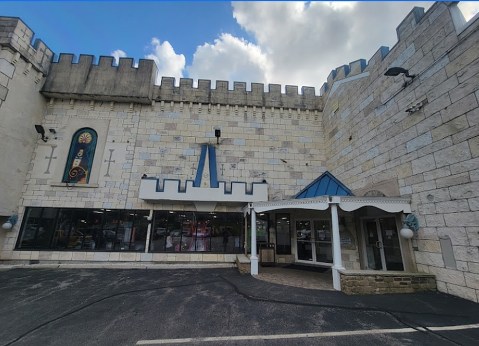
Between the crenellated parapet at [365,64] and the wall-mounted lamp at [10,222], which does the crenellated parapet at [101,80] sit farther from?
the crenellated parapet at [365,64]

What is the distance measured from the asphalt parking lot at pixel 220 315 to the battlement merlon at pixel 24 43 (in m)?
10.3

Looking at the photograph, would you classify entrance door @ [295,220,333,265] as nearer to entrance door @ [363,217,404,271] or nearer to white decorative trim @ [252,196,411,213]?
entrance door @ [363,217,404,271]

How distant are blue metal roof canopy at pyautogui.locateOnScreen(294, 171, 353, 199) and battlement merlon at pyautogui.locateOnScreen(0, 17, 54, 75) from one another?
1475 cm

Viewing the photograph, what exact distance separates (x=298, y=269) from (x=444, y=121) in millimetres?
7216

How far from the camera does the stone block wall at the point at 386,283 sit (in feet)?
19.7

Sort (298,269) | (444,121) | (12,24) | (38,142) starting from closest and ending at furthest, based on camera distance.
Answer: (444,121), (298,269), (12,24), (38,142)

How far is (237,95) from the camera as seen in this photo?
12.5 metres

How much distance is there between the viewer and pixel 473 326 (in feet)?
13.1

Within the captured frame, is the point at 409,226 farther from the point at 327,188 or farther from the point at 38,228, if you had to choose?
the point at 38,228

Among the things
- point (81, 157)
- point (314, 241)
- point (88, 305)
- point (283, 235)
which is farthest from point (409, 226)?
point (81, 157)

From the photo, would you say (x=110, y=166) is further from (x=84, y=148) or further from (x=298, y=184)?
(x=298, y=184)

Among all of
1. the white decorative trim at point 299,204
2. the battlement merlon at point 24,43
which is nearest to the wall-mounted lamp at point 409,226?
the white decorative trim at point 299,204

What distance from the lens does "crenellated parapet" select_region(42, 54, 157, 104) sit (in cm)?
1137

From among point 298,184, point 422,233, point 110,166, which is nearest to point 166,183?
point 110,166
